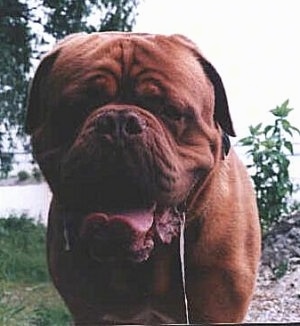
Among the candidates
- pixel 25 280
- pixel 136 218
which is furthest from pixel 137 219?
pixel 25 280

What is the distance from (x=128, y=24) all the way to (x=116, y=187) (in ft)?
0.75

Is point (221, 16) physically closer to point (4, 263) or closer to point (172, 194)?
point (172, 194)

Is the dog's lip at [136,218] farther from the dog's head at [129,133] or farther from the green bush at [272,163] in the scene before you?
the green bush at [272,163]

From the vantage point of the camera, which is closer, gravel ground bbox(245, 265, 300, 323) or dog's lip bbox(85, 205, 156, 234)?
dog's lip bbox(85, 205, 156, 234)

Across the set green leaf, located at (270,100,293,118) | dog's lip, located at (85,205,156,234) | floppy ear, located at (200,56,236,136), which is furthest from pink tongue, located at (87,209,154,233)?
green leaf, located at (270,100,293,118)

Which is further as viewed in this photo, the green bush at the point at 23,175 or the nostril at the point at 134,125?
the green bush at the point at 23,175

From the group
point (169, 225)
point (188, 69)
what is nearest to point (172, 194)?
point (169, 225)

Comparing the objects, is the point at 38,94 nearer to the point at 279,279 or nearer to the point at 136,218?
the point at 136,218

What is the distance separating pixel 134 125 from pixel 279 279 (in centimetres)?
29

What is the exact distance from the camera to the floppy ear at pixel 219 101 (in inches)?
42.3

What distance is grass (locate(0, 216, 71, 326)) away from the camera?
115 cm

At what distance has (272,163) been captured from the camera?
3.83ft

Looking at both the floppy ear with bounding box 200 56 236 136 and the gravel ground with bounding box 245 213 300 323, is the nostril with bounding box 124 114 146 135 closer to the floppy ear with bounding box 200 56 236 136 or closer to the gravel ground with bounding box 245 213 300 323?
the floppy ear with bounding box 200 56 236 136

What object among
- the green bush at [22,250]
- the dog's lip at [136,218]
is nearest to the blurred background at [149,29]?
the green bush at [22,250]
